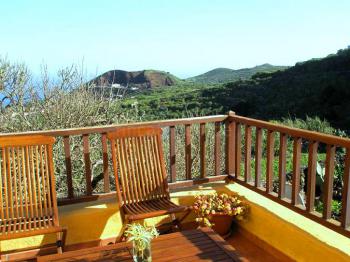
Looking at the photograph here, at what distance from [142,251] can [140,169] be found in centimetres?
168

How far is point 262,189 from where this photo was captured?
3609 mm

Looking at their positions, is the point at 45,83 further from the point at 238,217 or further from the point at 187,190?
the point at 238,217

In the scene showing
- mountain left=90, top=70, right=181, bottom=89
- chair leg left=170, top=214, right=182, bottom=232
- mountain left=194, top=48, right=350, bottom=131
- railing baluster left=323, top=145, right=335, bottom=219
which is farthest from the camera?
mountain left=194, top=48, right=350, bottom=131

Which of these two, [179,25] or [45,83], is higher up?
[179,25]

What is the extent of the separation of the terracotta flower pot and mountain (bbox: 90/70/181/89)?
417 cm

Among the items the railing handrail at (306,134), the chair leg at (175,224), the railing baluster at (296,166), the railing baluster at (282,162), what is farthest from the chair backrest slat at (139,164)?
the railing baluster at (296,166)

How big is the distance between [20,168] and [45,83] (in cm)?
378

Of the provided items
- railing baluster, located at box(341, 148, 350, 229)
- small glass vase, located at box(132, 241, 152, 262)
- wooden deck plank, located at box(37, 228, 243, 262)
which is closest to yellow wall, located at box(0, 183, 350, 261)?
railing baluster, located at box(341, 148, 350, 229)

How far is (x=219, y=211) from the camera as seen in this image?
142 inches

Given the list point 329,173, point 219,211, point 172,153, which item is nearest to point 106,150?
point 172,153

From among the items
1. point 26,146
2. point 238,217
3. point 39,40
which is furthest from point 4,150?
point 39,40

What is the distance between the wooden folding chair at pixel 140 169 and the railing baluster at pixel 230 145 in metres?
0.81

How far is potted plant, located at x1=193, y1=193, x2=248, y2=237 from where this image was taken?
140 inches

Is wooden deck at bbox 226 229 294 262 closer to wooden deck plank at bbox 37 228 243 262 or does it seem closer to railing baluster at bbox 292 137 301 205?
railing baluster at bbox 292 137 301 205
